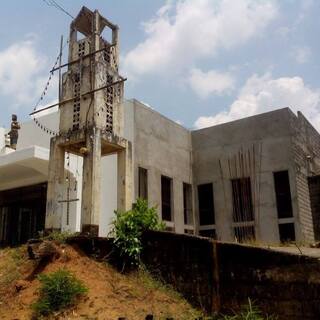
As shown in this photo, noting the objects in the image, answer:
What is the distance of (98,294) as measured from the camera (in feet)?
27.5

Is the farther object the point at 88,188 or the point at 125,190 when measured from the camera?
the point at 125,190

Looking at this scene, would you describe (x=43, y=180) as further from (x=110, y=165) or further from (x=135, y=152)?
(x=135, y=152)

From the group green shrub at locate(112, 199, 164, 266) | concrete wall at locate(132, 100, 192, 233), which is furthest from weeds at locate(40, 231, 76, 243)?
concrete wall at locate(132, 100, 192, 233)

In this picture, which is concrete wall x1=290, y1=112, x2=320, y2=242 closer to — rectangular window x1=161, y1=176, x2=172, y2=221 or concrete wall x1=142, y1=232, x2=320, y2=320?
rectangular window x1=161, y1=176, x2=172, y2=221

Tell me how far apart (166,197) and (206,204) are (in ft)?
8.33

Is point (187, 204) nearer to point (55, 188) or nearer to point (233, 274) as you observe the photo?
point (55, 188)

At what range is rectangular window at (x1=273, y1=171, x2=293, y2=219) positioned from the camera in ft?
64.3

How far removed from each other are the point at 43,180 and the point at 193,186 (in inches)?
329

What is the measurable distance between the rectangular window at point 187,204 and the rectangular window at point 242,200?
2.36 meters

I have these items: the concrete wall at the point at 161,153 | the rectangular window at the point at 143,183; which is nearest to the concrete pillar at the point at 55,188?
the concrete wall at the point at 161,153

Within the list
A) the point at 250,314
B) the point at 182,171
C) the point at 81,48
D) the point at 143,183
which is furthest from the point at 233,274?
the point at 182,171

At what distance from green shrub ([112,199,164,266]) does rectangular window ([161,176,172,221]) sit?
10088 mm

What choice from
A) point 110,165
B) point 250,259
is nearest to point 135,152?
point 110,165

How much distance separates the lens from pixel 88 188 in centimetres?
1107
